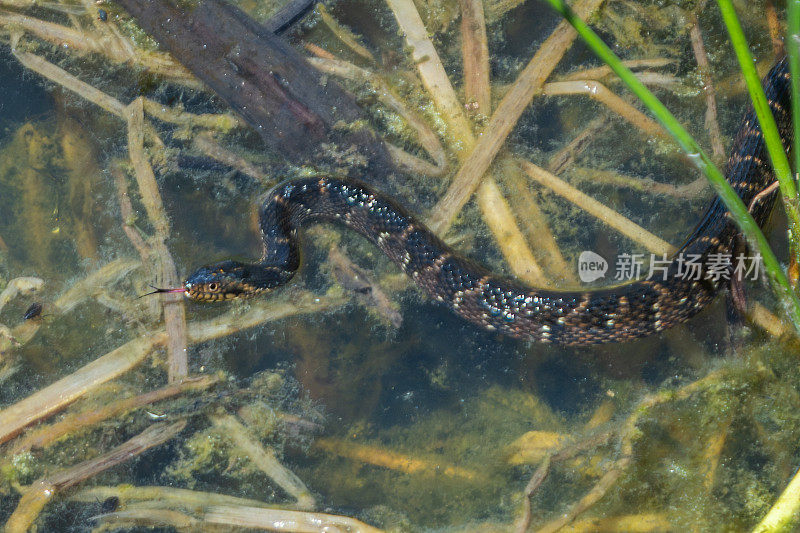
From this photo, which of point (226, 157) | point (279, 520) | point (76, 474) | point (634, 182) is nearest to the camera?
point (279, 520)

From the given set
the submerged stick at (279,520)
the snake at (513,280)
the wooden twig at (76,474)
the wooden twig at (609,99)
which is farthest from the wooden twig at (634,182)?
the wooden twig at (76,474)

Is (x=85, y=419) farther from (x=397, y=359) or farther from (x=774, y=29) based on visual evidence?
(x=774, y=29)

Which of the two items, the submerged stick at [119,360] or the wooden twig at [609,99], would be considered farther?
the wooden twig at [609,99]

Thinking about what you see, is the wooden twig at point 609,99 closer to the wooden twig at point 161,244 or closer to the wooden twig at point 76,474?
the wooden twig at point 161,244

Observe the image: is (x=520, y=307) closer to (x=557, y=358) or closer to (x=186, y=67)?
(x=557, y=358)

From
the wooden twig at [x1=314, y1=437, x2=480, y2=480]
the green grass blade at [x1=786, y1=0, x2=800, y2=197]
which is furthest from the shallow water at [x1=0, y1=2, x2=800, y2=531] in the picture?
the green grass blade at [x1=786, y1=0, x2=800, y2=197]

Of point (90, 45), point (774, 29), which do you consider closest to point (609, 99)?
point (774, 29)

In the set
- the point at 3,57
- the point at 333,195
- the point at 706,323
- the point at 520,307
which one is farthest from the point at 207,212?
the point at 706,323
